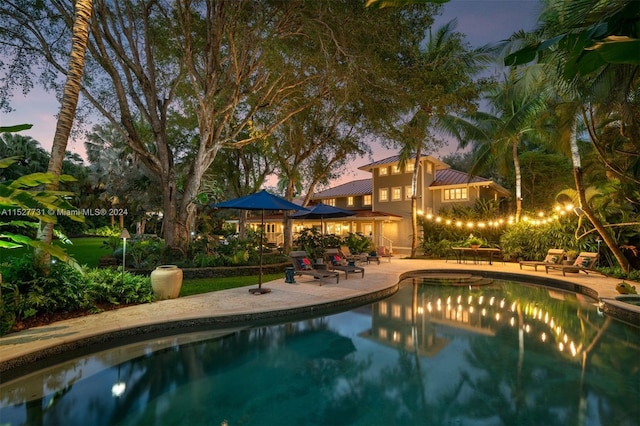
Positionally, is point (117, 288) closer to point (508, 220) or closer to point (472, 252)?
point (472, 252)

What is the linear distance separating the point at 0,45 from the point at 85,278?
35.6 feet

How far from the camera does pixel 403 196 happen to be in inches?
1022

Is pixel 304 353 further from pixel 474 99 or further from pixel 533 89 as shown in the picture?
pixel 533 89

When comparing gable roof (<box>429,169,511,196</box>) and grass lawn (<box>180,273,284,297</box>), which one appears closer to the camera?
grass lawn (<box>180,273,284,297</box>)

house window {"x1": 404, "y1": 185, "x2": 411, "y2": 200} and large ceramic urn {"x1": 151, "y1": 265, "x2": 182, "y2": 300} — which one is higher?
house window {"x1": 404, "y1": 185, "x2": 411, "y2": 200}

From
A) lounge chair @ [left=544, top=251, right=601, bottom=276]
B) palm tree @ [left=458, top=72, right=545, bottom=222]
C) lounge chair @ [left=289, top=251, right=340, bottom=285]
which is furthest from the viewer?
palm tree @ [left=458, top=72, right=545, bottom=222]

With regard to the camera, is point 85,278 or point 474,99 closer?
point 85,278

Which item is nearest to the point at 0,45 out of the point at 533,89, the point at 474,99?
the point at 474,99

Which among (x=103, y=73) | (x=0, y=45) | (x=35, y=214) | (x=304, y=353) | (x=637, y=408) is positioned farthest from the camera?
(x=103, y=73)

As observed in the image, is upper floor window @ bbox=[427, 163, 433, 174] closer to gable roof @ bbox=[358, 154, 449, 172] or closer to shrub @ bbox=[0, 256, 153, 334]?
gable roof @ bbox=[358, 154, 449, 172]

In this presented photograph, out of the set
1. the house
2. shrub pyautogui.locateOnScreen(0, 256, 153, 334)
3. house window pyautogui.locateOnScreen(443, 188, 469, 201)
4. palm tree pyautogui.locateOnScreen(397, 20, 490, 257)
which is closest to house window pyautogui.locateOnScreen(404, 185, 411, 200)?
the house

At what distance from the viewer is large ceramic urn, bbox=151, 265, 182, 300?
8430 mm

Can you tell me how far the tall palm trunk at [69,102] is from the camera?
6898 mm

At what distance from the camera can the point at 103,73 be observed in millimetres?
13688
